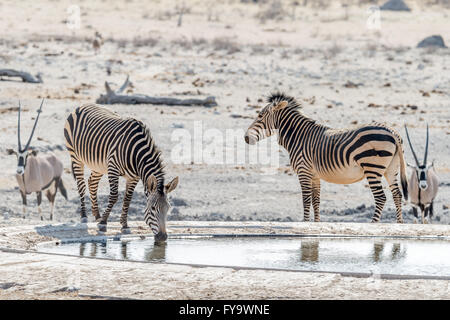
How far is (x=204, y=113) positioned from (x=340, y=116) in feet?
10.4

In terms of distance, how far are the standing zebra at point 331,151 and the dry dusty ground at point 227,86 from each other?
174cm

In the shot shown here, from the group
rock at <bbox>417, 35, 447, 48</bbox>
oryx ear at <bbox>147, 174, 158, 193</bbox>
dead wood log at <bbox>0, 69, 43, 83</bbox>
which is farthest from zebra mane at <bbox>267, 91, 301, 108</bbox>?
rock at <bbox>417, 35, 447, 48</bbox>

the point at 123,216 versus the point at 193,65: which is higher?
the point at 193,65

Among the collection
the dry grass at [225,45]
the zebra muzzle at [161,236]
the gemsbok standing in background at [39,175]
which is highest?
the dry grass at [225,45]

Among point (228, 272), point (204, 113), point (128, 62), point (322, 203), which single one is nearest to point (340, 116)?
point (204, 113)

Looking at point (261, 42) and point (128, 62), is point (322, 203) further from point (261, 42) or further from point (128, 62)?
point (261, 42)

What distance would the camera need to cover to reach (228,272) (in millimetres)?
6930

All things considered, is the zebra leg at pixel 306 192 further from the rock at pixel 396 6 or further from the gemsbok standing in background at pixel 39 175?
the rock at pixel 396 6

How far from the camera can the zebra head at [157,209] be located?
8.98m

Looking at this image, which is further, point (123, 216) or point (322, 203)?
point (322, 203)

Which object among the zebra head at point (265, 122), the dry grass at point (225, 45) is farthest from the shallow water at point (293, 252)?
the dry grass at point (225, 45)

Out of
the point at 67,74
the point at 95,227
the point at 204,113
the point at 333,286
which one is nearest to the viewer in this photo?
the point at 333,286

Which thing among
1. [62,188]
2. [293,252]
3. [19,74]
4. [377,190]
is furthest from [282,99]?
[19,74]

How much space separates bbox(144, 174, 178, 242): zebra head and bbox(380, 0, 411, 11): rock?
39.2 metres
